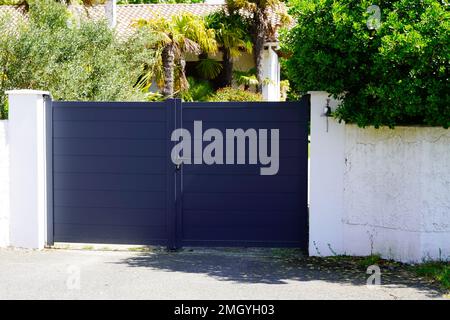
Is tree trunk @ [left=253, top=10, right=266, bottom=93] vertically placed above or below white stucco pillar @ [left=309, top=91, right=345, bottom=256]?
above

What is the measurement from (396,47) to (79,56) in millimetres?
6396

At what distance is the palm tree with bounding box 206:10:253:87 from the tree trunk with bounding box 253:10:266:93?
23 cm

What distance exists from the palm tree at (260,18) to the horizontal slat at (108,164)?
13186 mm

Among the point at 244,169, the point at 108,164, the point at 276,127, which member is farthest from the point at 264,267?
the point at 108,164

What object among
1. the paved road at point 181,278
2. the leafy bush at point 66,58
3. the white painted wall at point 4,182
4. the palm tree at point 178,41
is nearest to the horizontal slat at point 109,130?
the white painted wall at point 4,182

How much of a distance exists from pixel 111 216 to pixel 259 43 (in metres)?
13.9

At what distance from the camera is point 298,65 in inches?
306

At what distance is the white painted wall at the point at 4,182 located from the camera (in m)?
8.27

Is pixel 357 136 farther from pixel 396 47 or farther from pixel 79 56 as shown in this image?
pixel 79 56

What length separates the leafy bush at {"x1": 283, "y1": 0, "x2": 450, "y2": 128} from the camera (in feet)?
21.8

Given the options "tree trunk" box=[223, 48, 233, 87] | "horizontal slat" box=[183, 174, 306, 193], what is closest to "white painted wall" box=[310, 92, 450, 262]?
"horizontal slat" box=[183, 174, 306, 193]

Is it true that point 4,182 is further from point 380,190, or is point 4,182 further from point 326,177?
point 380,190

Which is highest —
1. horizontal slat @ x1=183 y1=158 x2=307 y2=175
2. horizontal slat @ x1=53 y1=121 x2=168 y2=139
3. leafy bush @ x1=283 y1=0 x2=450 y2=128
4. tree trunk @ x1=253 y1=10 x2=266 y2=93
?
tree trunk @ x1=253 y1=10 x2=266 y2=93

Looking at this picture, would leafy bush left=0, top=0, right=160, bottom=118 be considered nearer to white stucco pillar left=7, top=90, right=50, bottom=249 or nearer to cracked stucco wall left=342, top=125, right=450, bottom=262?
white stucco pillar left=7, top=90, right=50, bottom=249
